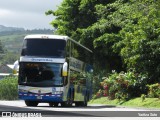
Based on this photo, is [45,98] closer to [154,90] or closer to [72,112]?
[72,112]

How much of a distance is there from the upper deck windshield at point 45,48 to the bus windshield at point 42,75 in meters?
0.62

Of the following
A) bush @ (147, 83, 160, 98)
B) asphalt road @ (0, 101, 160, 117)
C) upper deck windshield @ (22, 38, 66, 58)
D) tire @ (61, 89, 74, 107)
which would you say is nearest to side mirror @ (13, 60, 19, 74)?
upper deck windshield @ (22, 38, 66, 58)

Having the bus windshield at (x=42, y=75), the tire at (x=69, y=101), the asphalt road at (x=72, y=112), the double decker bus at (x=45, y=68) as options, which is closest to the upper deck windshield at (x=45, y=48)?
the double decker bus at (x=45, y=68)

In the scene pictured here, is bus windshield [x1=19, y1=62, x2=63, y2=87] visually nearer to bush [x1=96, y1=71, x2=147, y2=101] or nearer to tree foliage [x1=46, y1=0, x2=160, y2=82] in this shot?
tree foliage [x1=46, y1=0, x2=160, y2=82]

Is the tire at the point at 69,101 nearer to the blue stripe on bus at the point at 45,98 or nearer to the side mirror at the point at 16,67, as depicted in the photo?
the blue stripe on bus at the point at 45,98

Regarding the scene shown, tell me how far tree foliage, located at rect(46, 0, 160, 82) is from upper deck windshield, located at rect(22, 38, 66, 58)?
17.6ft

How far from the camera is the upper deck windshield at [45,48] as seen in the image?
2800 cm

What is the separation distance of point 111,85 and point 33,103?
380 inches

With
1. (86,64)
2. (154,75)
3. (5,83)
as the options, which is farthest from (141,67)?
(5,83)

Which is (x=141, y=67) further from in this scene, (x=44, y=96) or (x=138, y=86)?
(x=44, y=96)

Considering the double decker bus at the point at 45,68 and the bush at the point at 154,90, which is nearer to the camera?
the double decker bus at the point at 45,68

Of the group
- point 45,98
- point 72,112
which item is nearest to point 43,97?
point 45,98

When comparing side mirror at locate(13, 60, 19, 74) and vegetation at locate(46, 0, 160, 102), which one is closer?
side mirror at locate(13, 60, 19, 74)

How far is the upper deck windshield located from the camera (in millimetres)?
28000
